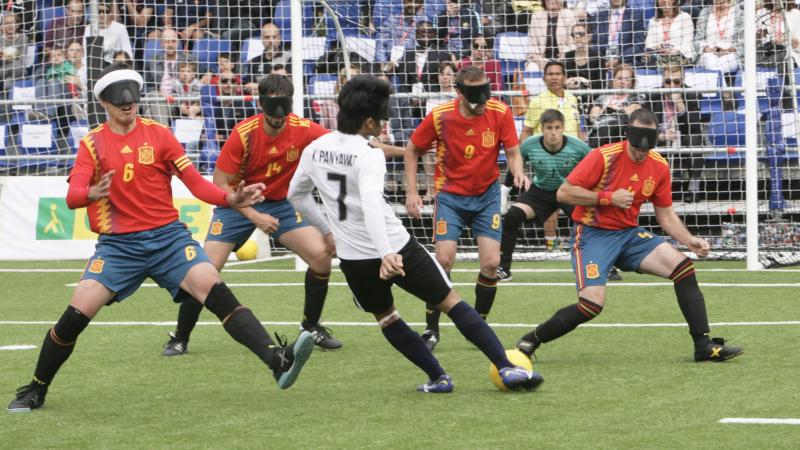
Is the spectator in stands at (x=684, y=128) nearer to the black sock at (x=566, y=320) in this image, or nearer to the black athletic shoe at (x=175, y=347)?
the black sock at (x=566, y=320)

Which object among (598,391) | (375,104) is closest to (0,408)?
(375,104)

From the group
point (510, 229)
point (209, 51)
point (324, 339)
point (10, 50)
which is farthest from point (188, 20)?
point (324, 339)

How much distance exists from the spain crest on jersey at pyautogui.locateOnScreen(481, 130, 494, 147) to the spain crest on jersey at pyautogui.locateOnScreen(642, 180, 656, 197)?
147 centimetres

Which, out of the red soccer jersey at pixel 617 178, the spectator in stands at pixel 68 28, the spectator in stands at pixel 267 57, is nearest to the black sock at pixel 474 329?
the red soccer jersey at pixel 617 178

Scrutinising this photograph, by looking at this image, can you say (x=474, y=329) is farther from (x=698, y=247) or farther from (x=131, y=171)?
(x=131, y=171)

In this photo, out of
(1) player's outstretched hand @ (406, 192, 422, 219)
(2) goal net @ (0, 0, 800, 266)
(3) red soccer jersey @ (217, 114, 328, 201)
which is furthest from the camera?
(2) goal net @ (0, 0, 800, 266)

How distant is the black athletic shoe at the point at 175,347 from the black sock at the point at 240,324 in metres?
2.27

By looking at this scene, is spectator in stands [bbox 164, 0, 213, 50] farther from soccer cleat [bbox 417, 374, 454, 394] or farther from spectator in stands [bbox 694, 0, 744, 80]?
soccer cleat [bbox 417, 374, 454, 394]

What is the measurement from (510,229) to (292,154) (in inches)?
175

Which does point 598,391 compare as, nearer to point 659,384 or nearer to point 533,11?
point 659,384

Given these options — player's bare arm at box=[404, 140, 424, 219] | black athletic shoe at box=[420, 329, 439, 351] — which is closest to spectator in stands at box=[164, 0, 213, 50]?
player's bare arm at box=[404, 140, 424, 219]

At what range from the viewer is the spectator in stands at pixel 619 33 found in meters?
16.0

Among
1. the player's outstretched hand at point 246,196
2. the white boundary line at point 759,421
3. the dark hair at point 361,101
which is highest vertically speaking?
the dark hair at point 361,101

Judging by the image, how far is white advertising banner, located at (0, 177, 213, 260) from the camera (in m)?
15.7
